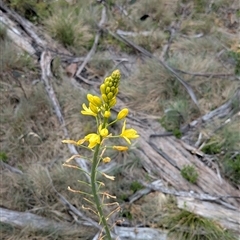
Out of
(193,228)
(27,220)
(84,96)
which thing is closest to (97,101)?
(193,228)

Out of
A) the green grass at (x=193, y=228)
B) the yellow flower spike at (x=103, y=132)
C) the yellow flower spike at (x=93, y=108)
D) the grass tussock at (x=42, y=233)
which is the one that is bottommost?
the green grass at (x=193, y=228)

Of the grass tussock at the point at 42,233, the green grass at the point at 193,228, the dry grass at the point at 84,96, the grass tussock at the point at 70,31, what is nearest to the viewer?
the green grass at the point at 193,228

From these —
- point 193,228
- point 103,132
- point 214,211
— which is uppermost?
point 103,132

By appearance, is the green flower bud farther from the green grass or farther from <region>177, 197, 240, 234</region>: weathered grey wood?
<region>177, 197, 240, 234</region>: weathered grey wood

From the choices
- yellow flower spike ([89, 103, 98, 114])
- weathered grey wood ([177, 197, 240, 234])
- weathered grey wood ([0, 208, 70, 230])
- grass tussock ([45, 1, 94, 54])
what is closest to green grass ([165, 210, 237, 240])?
weathered grey wood ([177, 197, 240, 234])

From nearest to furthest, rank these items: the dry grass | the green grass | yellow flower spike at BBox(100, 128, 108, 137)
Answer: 1. yellow flower spike at BBox(100, 128, 108, 137)
2. the green grass
3. the dry grass

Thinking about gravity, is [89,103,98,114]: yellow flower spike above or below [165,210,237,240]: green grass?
above

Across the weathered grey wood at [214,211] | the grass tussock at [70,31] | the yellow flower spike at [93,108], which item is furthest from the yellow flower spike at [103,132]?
the grass tussock at [70,31]

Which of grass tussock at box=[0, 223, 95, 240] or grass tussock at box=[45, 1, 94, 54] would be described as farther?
grass tussock at box=[45, 1, 94, 54]

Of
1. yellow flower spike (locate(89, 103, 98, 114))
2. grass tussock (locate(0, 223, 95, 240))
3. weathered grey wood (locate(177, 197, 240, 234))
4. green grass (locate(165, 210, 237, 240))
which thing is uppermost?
yellow flower spike (locate(89, 103, 98, 114))

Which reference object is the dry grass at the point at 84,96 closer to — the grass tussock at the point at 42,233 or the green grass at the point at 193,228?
the grass tussock at the point at 42,233

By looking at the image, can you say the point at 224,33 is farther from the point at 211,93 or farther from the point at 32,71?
the point at 32,71

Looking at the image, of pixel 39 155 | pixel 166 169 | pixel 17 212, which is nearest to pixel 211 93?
pixel 166 169

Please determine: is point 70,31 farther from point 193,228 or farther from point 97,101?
point 97,101
